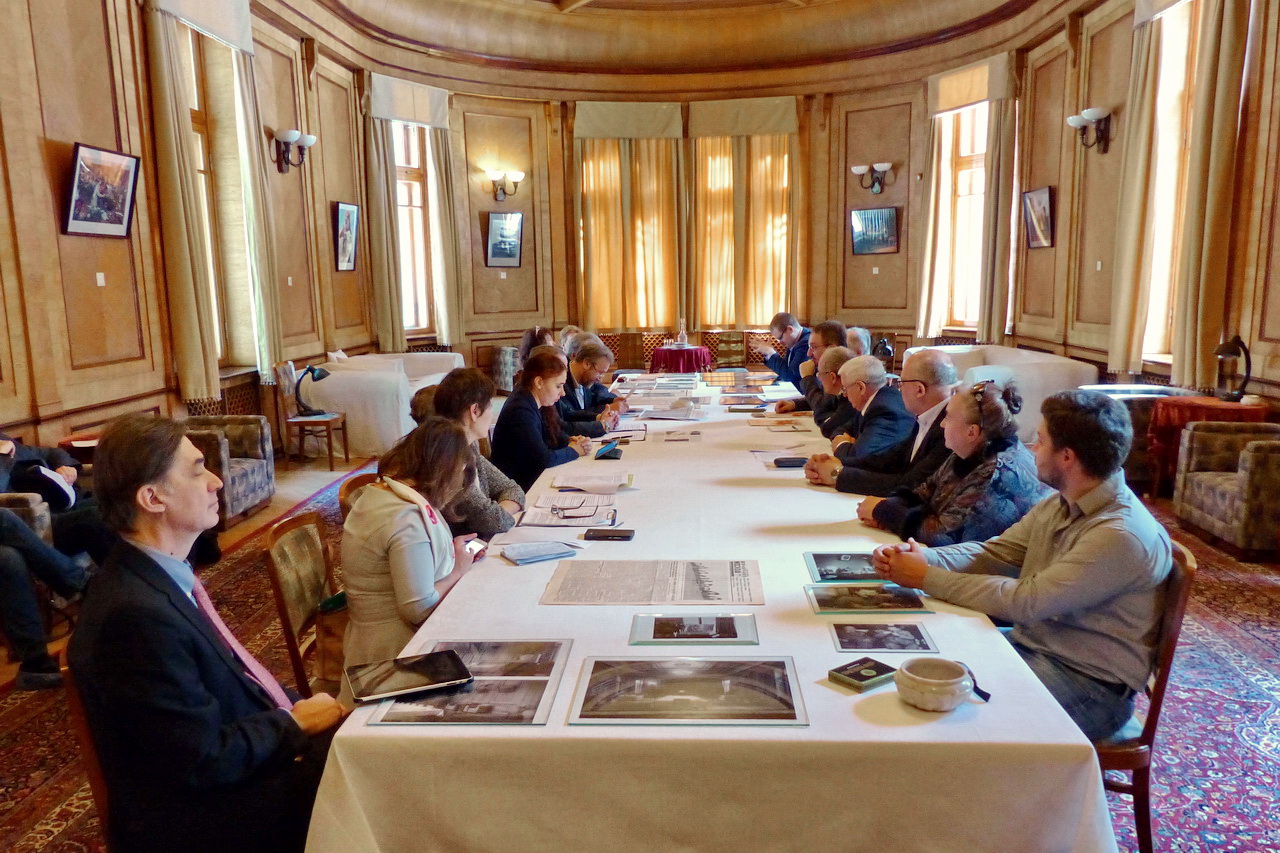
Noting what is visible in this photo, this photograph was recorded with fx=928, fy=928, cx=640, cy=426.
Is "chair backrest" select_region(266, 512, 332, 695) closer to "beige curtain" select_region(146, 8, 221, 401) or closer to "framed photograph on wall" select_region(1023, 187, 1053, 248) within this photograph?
"beige curtain" select_region(146, 8, 221, 401)

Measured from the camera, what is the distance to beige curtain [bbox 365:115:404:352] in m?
10.0

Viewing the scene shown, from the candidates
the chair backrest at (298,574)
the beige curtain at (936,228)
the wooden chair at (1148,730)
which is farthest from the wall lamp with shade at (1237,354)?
the chair backrest at (298,574)

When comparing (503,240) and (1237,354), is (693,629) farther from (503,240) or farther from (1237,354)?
(503,240)

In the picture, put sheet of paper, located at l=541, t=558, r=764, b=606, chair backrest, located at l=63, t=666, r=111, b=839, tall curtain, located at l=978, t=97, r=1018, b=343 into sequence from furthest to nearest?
tall curtain, located at l=978, t=97, r=1018, b=343, sheet of paper, located at l=541, t=558, r=764, b=606, chair backrest, located at l=63, t=666, r=111, b=839

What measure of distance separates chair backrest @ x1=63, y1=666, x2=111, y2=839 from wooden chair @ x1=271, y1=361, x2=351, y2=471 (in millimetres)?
5900

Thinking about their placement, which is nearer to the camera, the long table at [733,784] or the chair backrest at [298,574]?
the long table at [733,784]

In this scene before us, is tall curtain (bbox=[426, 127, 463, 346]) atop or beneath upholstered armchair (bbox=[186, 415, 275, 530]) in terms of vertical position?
atop

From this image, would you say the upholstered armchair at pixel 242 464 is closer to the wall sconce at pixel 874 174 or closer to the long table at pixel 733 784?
the long table at pixel 733 784

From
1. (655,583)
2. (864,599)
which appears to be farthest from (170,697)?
(864,599)

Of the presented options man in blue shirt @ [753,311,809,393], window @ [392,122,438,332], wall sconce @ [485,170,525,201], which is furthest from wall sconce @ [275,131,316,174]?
man in blue shirt @ [753,311,809,393]

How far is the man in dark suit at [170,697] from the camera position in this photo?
1.53 m

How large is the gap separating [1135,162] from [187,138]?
22.5 ft

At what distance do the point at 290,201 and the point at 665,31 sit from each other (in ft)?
18.4

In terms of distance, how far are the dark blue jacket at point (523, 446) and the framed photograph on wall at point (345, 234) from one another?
5.90 meters
